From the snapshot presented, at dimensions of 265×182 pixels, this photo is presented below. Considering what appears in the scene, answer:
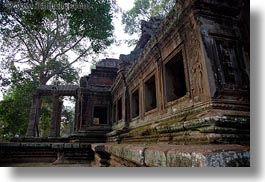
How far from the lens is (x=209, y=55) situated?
2609 millimetres

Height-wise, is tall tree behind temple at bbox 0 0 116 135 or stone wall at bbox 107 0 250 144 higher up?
tall tree behind temple at bbox 0 0 116 135

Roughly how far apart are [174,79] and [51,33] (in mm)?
2853

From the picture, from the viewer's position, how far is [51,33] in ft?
15.5

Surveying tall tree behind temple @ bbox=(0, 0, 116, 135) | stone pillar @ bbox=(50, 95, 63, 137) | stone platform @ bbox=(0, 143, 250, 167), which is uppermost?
tall tree behind temple @ bbox=(0, 0, 116, 135)

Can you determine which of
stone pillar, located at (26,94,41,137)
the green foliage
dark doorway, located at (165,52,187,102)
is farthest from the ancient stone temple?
stone pillar, located at (26,94,41,137)

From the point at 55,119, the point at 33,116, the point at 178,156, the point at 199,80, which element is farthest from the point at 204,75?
the point at 55,119

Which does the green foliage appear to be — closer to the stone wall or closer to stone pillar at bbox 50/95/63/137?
stone pillar at bbox 50/95/63/137

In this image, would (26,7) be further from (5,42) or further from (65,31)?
(65,31)

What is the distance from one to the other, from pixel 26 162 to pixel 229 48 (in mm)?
4958

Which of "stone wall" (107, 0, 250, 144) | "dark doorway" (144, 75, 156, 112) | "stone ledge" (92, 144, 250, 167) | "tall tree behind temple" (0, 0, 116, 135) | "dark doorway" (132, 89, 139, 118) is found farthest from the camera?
"dark doorway" (132, 89, 139, 118)

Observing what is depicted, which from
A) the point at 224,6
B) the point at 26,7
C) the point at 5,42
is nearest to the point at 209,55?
the point at 224,6

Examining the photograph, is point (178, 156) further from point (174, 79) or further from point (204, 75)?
point (174, 79)

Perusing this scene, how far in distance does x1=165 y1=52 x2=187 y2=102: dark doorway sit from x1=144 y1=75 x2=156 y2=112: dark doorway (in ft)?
2.97

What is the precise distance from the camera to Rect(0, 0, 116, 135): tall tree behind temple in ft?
11.6
